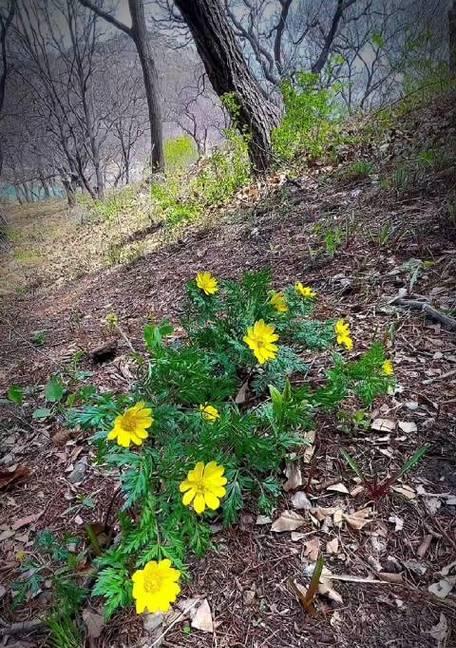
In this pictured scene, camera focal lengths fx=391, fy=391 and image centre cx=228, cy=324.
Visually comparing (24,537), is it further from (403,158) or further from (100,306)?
(403,158)

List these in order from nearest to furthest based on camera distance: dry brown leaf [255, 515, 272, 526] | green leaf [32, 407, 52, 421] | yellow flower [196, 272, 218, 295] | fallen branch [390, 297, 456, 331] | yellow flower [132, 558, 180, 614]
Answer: yellow flower [132, 558, 180, 614] → dry brown leaf [255, 515, 272, 526] → yellow flower [196, 272, 218, 295] → fallen branch [390, 297, 456, 331] → green leaf [32, 407, 52, 421]

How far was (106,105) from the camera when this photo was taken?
18.3 meters

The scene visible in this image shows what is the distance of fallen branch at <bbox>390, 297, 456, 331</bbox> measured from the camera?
5.58ft

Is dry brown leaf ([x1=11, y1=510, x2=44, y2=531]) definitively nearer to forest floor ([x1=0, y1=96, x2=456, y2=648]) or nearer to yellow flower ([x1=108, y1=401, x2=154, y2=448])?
forest floor ([x1=0, y1=96, x2=456, y2=648])

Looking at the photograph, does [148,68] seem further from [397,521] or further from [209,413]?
[397,521]

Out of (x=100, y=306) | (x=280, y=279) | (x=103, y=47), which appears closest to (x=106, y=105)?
(x=103, y=47)

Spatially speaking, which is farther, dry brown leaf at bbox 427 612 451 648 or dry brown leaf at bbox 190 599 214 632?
dry brown leaf at bbox 190 599 214 632

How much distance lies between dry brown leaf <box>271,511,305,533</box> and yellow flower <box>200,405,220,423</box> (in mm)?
359

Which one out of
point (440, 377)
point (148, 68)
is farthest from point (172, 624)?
point (148, 68)

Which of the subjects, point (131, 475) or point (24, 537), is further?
point (24, 537)

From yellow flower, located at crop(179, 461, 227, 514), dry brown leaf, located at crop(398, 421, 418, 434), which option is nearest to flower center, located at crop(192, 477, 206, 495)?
yellow flower, located at crop(179, 461, 227, 514)

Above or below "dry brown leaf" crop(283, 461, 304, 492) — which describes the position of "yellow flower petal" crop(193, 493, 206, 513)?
above

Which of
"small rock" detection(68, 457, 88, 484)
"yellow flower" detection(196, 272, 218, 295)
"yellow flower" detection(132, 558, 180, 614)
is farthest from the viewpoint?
"small rock" detection(68, 457, 88, 484)

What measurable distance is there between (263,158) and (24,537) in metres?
4.43
